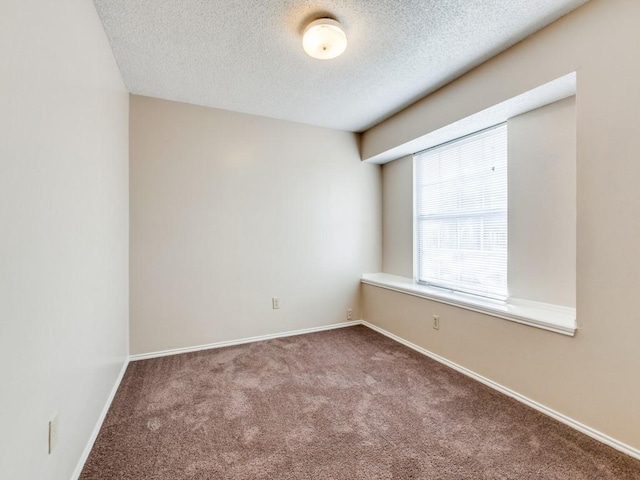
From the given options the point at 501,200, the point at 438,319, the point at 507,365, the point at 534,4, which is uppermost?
the point at 534,4

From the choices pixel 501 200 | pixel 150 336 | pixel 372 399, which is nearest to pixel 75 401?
pixel 150 336

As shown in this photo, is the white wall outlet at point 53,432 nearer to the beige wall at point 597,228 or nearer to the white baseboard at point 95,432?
the white baseboard at point 95,432

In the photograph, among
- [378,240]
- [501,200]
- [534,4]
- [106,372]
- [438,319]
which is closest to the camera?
[534,4]

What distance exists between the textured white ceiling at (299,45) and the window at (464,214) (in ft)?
2.46

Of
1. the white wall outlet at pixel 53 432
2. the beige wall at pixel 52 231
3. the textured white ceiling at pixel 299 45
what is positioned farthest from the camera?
the textured white ceiling at pixel 299 45

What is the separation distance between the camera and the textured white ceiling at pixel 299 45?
1.81 m

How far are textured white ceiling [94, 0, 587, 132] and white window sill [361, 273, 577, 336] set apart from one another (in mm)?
1966

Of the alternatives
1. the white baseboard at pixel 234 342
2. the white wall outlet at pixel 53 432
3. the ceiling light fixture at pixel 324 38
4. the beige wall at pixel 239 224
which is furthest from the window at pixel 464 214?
the white wall outlet at pixel 53 432

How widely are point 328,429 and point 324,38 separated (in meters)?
2.50

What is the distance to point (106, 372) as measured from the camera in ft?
6.68

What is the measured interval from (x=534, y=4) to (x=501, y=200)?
4.72ft

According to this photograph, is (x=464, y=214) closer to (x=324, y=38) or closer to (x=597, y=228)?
(x=597, y=228)

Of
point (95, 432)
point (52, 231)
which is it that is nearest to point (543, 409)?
point (95, 432)

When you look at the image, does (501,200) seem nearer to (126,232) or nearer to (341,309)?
(341,309)
